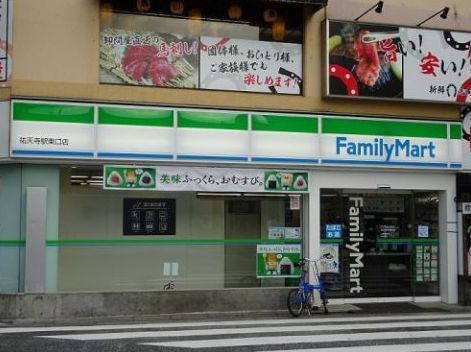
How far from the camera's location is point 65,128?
12273mm

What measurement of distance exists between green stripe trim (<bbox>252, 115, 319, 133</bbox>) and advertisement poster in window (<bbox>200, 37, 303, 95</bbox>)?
0.74 meters

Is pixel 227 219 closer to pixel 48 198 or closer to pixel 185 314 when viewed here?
pixel 185 314

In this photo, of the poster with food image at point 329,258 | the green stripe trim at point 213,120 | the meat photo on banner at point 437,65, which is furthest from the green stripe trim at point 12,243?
the meat photo on banner at point 437,65

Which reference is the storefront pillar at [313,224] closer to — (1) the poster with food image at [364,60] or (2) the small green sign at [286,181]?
(2) the small green sign at [286,181]

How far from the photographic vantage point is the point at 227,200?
1346cm

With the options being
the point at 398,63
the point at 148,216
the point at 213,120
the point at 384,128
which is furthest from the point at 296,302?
the point at 398,63

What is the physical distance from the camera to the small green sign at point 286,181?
44.0 ft

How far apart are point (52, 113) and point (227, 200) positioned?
412cm

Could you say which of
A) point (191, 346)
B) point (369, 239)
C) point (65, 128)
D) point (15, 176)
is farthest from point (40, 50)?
point (369, 239)

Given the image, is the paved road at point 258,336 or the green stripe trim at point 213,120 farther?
the green stripe trim at point 213,120

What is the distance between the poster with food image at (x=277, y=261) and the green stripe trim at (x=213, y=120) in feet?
8.90

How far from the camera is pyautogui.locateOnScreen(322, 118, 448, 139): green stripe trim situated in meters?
13.8

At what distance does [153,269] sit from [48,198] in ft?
8.70

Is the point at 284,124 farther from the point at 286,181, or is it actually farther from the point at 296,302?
the point at 296,302
